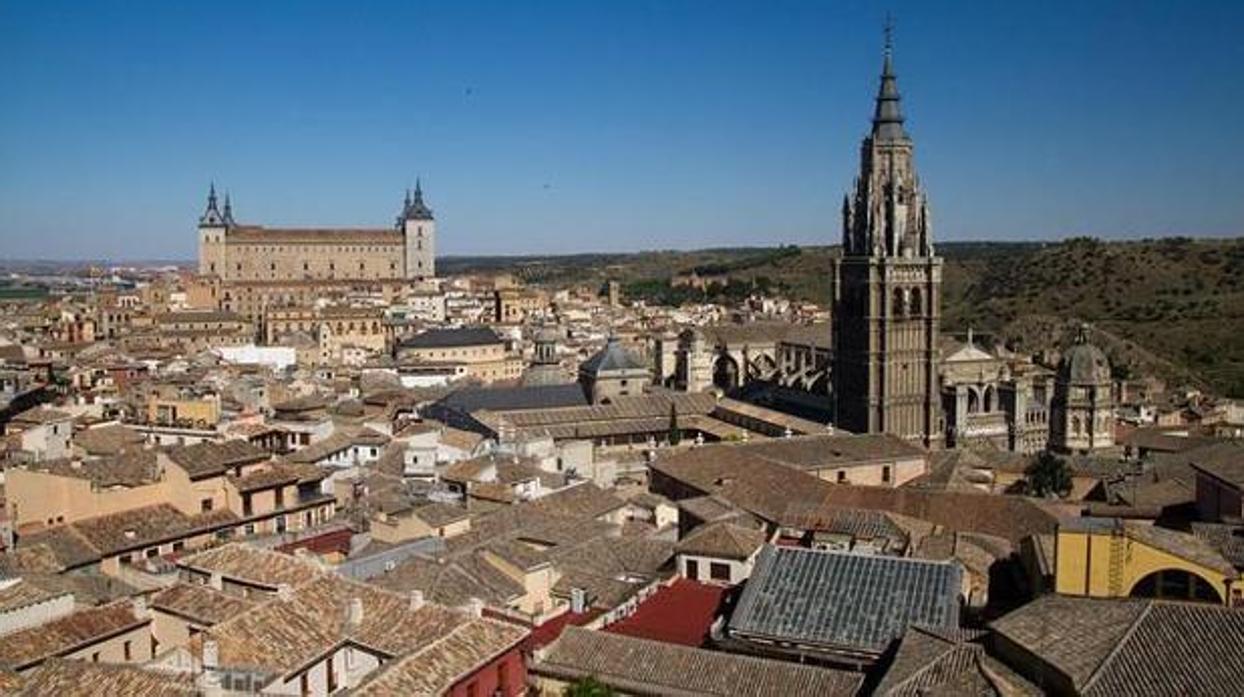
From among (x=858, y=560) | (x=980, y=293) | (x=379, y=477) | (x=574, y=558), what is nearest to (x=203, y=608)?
(x=574, y=558)

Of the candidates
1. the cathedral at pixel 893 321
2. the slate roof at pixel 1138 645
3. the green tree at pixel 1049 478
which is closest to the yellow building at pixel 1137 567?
the slate roof at pixel 1138 645

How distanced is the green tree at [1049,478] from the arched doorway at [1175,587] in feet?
53.5

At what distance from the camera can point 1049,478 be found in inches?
1323

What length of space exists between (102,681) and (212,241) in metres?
131

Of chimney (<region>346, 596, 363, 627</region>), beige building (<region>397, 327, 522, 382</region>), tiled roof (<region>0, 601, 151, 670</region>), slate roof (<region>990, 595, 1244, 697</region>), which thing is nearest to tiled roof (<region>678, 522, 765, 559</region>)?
slate roof (<region>990, 595, 1244, 697</region>)

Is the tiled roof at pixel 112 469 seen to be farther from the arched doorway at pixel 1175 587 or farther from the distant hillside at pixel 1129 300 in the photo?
the distant hillside at pixel 1129 300

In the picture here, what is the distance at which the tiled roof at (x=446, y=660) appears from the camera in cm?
1477

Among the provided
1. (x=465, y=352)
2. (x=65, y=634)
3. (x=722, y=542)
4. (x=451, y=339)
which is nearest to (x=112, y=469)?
(x=65, y=634)

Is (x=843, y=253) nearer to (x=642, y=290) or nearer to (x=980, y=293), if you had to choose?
(x=980, y=293)

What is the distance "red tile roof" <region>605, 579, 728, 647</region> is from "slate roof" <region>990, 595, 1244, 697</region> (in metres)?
5.30

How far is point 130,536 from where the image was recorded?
24.3 metres

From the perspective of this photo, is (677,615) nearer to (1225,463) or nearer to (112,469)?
(1225,463)

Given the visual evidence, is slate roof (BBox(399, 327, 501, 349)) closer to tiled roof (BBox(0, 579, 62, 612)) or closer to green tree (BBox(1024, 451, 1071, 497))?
green tree (BBox(1024, 451, 1071, 497))

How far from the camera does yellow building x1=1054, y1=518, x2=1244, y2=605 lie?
56.2 ft
